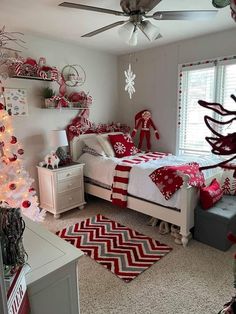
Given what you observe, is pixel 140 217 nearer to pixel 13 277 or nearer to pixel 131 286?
pixel 131 286

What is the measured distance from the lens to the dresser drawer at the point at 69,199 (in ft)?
10.7

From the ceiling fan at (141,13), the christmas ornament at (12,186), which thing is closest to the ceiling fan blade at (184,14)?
the ceiling fan at (141,13)

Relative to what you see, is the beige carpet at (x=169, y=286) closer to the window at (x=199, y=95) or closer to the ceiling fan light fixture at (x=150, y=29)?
the window at (x=199, y=95)

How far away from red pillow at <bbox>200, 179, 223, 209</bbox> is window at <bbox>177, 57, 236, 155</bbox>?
2.84 feet

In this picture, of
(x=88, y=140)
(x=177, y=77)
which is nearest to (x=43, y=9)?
(x=88, y=140)

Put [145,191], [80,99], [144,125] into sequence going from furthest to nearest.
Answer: [144,125] < [80,99] < [145,191]

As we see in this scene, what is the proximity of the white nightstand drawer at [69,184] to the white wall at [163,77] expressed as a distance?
1.52 m

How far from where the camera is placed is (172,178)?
253cm

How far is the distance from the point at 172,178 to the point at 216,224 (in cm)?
64

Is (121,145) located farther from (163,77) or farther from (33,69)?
(33,69)

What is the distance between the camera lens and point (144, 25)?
2100 millimetres

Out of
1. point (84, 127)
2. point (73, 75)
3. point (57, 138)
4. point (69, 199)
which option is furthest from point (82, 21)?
point (69, 199)

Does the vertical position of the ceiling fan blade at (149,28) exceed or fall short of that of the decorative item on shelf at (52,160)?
it exceeds it

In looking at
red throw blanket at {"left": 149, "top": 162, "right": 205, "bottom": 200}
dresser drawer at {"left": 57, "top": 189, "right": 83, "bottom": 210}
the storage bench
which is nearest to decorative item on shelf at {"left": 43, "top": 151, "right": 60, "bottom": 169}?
dresser drawer at {"left": 57, "top": 189, "right": 83, "bottom": 210}
